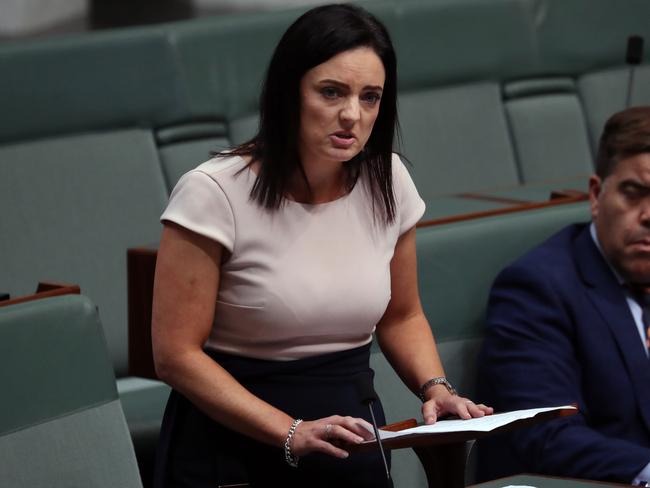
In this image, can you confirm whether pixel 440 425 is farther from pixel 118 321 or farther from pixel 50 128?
pixel 50 128

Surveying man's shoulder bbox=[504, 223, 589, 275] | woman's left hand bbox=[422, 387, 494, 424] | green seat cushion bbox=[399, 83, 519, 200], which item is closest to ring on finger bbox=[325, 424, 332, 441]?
woman's left hand bbox=[422, 387, 494, 424]

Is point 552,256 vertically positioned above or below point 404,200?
below

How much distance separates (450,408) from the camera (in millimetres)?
929

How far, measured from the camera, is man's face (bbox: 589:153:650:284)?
1.22 metres

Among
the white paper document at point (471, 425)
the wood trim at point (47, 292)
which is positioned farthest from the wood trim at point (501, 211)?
the white paper document at point (471, 425)

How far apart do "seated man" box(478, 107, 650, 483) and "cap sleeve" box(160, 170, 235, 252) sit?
39cm

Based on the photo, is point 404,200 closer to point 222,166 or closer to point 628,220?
point 222,166

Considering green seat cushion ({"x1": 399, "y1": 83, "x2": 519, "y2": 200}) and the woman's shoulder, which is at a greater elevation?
the woman's shoulder

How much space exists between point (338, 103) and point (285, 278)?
134 millimetres

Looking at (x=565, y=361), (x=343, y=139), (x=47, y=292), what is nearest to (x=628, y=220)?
(x=565, y=361)

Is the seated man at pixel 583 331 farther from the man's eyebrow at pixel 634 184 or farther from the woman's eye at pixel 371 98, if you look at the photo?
the woman's eye at pixel 371 98

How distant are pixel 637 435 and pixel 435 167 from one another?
0.90 m

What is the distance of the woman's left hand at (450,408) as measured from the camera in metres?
0.91

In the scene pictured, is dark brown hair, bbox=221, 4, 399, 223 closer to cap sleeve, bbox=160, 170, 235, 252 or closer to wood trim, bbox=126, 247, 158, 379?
cap sleeve, bbox=160, 170, 235, 252
